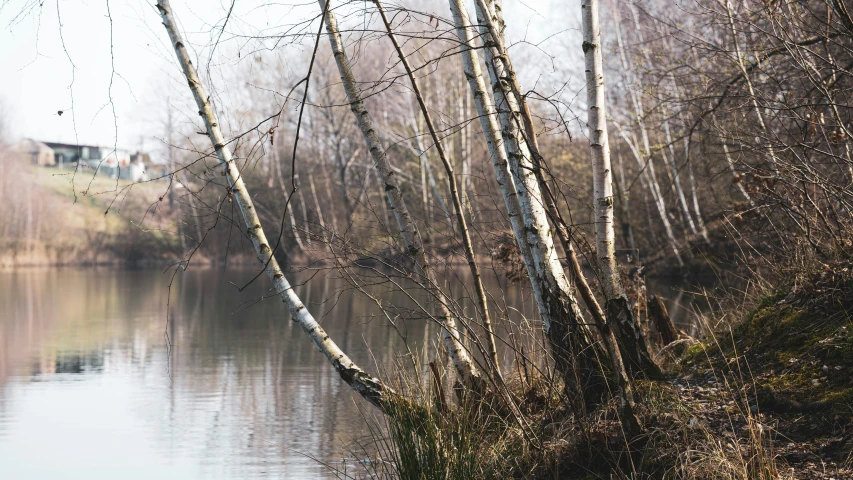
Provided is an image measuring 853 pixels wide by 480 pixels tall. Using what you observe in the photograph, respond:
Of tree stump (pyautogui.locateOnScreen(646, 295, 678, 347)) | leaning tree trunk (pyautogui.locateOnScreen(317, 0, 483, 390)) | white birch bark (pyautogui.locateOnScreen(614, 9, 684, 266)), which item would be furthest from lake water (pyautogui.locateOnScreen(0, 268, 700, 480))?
white birch bark (pyautogui.locateOnScreen(614, 9, 684, 266))

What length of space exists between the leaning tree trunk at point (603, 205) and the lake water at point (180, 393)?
627mm

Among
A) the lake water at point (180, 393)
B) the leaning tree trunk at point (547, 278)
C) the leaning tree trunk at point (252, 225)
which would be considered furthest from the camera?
the lake water at point (180, 393)

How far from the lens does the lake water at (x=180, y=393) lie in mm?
6926

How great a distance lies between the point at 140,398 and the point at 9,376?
7.86 feet

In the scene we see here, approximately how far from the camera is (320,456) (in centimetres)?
679

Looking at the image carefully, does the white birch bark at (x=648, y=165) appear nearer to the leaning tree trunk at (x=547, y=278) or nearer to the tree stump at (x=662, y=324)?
the tree stump at (x=662, y=324)

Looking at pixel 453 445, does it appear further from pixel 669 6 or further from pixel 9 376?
pixel 669 6

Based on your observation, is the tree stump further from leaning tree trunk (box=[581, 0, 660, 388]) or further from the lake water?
leaning tree trunk (box=[581, 0, 660, 388])

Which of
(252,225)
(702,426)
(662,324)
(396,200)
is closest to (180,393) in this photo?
(252,225)

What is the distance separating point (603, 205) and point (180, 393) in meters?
6.37

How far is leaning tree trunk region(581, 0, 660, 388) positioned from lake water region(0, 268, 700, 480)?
627mm

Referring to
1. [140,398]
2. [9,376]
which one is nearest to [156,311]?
[9,376]

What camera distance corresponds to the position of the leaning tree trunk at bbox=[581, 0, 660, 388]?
4.67 meters

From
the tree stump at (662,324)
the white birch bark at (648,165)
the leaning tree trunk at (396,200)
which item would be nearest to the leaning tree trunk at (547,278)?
the leaning tree trunk at (396,200)
